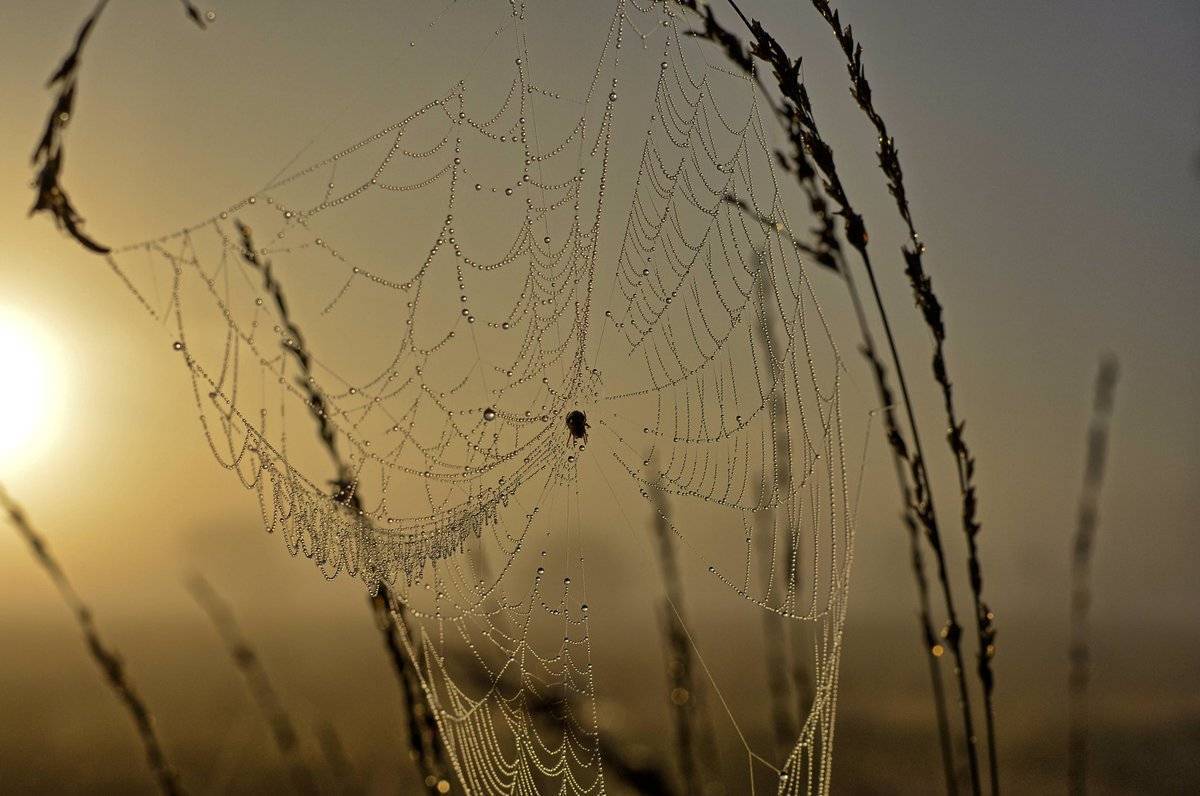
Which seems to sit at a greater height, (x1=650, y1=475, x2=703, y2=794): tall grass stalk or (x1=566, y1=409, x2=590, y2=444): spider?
(x1=566, y1=409, x2=590, y2=444): spider

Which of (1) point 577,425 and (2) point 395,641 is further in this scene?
(1) point 577,425

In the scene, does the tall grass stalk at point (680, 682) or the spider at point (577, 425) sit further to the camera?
the spider at point (577, 425)

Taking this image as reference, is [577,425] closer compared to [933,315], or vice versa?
[933,315]

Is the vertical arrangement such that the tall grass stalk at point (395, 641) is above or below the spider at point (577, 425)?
below

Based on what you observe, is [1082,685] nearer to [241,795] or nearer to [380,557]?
[380,557]

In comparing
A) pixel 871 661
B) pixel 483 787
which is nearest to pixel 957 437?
pixel 483 787

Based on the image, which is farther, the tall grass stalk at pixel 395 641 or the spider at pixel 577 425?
the spider at pixel 577 425

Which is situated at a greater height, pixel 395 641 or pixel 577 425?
pixel 577 425

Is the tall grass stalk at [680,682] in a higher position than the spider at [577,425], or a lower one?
lower

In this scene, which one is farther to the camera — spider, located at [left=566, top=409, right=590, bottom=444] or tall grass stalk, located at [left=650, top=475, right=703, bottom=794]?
spider, located at [left=566, top=409, right=590, bottom=444]
